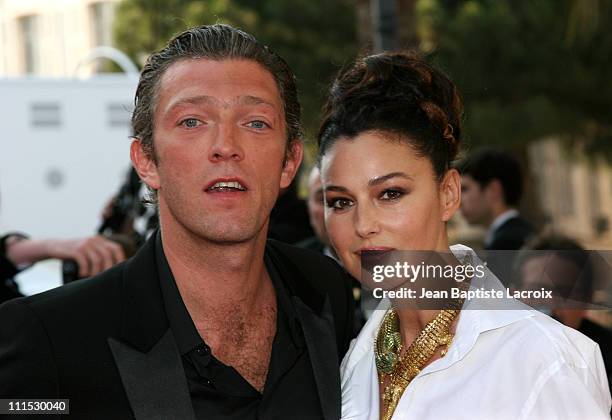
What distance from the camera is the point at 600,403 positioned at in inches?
72.8

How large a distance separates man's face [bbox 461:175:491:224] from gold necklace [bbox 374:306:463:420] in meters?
2.92

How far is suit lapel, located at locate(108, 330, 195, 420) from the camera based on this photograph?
203cm

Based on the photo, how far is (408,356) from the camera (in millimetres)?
2197

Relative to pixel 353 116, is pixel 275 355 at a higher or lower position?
lower

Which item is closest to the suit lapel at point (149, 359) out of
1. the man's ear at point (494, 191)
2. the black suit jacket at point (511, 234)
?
the black suit jacket at point (511, 234)

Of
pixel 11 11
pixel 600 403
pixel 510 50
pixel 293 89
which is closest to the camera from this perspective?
pixel 600 403

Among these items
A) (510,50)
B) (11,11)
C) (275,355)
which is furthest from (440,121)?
(11,11)

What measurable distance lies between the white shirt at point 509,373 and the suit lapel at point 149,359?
43cm

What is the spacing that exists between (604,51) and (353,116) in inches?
359

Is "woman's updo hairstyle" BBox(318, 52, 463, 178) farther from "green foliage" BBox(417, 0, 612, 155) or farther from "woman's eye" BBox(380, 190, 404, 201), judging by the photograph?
"green foliage" BBox(417, 0, 612, 155)

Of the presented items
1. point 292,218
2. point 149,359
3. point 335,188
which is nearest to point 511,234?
point 292,218

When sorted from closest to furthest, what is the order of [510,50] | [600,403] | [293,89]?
[600,403] < [293,89] < [510,50]

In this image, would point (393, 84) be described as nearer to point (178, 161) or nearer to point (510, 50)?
point (178, 161)

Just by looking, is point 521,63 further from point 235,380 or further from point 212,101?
point 235,380
